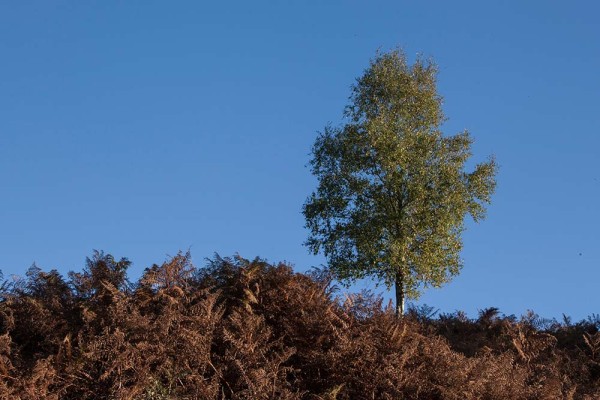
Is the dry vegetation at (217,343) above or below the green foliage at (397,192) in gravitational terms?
below

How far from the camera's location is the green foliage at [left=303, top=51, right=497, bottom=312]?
37.4 m

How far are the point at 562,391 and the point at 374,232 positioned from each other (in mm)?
26819

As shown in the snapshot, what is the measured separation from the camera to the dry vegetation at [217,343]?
751cm

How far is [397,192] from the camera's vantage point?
3878 cm

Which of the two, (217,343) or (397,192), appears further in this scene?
(397,192)

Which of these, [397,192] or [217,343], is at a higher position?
[397,192]

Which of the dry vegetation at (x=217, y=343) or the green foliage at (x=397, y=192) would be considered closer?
the dry vegetation at (x=217, y=343)

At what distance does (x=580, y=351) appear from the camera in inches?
506

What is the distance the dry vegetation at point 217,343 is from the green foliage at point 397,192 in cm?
2745

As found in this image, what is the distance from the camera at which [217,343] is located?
26.9ft

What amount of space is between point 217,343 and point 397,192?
3114cm

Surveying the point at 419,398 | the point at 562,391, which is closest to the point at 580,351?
the point at 562,391

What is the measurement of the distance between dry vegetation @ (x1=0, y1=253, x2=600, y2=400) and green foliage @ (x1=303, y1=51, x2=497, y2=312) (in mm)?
27445

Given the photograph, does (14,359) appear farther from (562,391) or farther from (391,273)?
(391,273)
